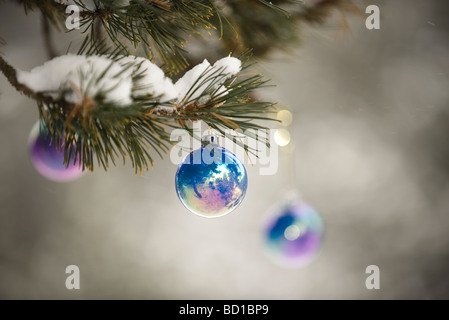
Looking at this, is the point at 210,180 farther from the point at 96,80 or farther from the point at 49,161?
the point at 49,161

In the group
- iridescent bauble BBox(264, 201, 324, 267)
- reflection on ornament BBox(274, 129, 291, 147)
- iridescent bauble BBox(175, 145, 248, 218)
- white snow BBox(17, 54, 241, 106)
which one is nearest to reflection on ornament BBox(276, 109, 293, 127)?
reflection on ornament BBox(274, 129, 291, 147)

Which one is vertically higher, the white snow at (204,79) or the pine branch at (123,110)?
the white snow at (204,79)

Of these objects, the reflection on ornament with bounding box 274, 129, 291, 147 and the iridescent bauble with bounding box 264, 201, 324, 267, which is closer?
the iridescent bauble with bounding box 264, 201, 324, 267

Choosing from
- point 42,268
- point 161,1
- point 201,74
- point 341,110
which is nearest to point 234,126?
point 201,74

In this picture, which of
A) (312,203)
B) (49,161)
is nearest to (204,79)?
(49,161)

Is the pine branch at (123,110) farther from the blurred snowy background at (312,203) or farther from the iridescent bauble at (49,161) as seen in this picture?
the blurred snowy background at (312,203)

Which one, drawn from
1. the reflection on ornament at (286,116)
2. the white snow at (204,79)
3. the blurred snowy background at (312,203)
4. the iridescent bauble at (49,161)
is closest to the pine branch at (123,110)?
the white snow at (204,79)

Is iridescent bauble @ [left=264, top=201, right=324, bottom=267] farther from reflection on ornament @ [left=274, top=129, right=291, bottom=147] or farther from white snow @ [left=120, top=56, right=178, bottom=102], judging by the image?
white snow @ [left=120, top=56, right=178, bottom=102]
